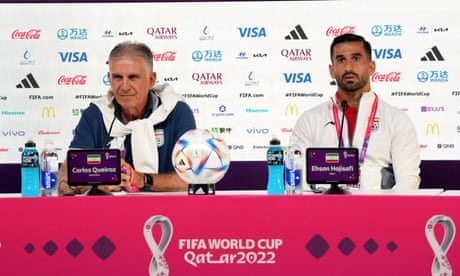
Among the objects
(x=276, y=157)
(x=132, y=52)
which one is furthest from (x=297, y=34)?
(x=276, y=157)

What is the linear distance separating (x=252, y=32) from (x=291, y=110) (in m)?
0.68

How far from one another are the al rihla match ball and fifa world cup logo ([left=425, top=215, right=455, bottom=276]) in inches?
36.9

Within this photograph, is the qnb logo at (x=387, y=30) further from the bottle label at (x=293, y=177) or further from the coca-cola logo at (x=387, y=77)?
the bottle label at (x=293, y=177)

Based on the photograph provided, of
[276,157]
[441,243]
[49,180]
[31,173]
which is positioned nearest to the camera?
[441,243]

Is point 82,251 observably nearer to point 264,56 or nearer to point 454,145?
point 264,56

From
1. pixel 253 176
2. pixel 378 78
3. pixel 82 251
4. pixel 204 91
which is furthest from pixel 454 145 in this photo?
pixel 82 251

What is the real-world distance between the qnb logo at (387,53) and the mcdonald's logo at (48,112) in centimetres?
255

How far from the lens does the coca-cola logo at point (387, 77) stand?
6344 millimetres

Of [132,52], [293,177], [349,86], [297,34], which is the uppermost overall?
[297,34]

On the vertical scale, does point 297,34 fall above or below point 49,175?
above

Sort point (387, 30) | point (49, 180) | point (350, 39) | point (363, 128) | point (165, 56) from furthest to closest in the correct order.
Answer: point (165, 56) < point (387, 30) < point (350, 39) < point (363, 128) < point (49, 180)

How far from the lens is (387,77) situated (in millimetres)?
6344

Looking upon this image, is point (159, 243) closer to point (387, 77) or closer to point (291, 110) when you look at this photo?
point (291, 110)

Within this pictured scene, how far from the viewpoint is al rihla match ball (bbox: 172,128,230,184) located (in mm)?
3631
